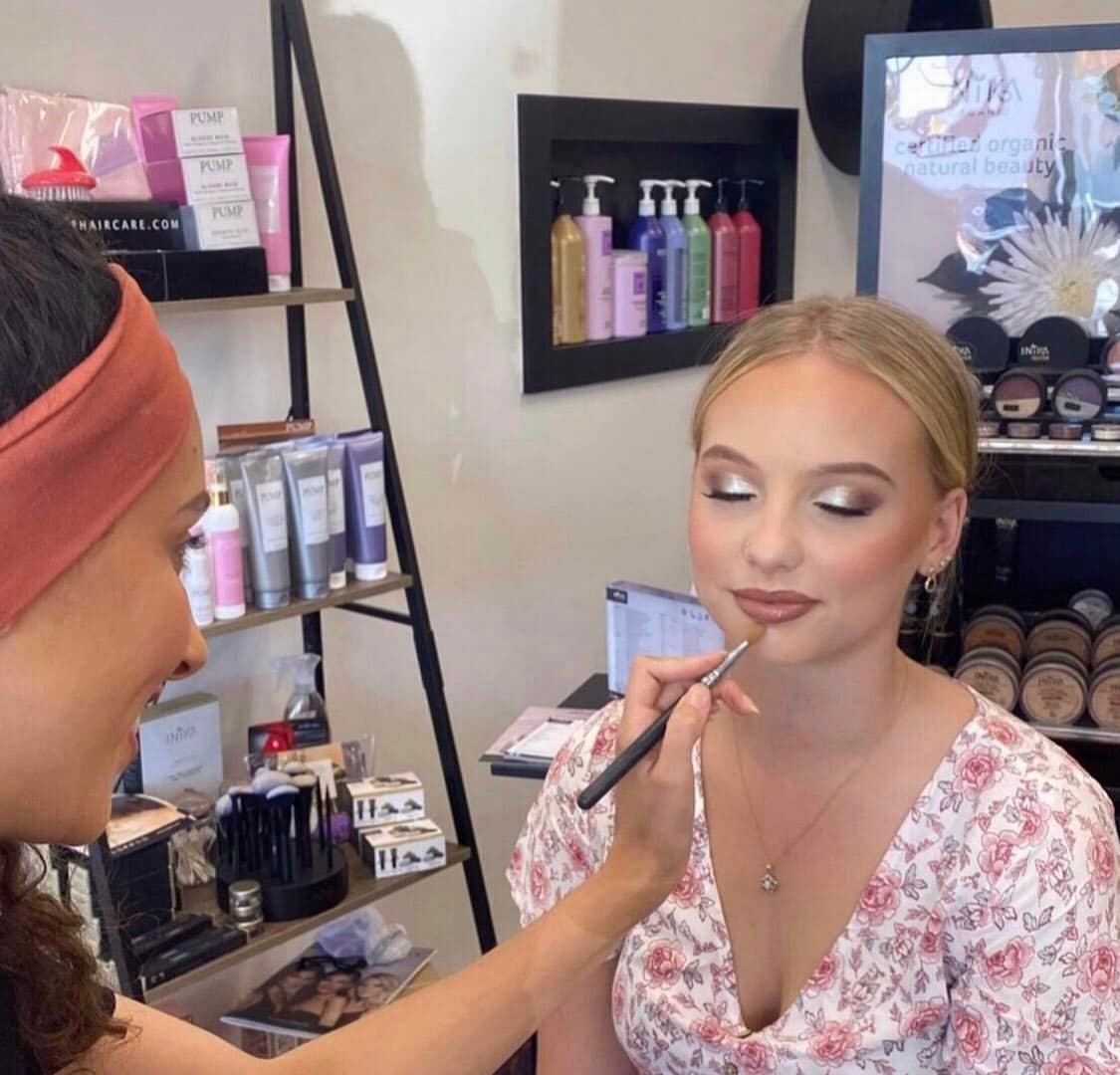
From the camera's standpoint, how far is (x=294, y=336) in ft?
5.91

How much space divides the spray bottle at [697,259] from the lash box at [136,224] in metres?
1.31

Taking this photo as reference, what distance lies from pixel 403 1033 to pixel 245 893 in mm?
701

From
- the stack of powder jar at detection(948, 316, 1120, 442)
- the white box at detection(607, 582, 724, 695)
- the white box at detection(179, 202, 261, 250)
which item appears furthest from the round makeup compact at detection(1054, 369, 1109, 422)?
the white box at detection(179, 202, 261, 250)

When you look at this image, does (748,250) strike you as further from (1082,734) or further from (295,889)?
(295,889)

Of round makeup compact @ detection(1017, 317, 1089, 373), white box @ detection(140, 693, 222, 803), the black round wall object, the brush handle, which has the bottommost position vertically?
white box @ detection(140, 693, 222, 803)

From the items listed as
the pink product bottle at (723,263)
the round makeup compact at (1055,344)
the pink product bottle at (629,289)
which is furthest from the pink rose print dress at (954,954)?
the pink product bottle at (723,263)

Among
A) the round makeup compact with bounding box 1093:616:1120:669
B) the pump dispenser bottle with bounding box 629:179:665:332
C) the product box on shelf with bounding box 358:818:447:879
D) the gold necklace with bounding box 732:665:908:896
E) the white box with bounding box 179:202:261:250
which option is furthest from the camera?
the pump dispenser bottle with bounding box 629:179:665:332

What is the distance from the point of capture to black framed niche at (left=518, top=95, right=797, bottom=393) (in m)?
2.22

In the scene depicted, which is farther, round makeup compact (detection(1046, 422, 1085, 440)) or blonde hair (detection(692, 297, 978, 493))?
round makeup compact (detection(1046, 422, 1085, 440))

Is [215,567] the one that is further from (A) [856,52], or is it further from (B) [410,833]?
(A) [856,52]

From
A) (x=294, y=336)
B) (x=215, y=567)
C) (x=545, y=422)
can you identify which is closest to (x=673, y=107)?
(x=545, y=422)

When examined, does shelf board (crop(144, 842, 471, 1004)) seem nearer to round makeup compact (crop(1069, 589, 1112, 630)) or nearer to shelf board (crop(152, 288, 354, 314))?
shelf board (crop(152, 288, 354, 314))

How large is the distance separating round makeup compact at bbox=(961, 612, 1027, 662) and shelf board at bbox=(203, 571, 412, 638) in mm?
685

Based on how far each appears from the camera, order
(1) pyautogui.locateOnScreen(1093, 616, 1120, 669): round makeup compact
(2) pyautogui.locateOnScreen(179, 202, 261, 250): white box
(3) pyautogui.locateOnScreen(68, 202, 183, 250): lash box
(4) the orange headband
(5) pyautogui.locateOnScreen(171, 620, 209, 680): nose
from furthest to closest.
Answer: (1) pyautogui.locateOnScreen(1093, 616, 1120, 669): round makeup compact < (2) pyautogui.locateOnScreen(179, 202, 261, 250): white box < (3) pyautogui.locateOnScreen(68, 202, 183, 250): lash box < (5) pyautogui.locateOnScreen(171, 620, 209, 680): nose < (4) the orange headband
